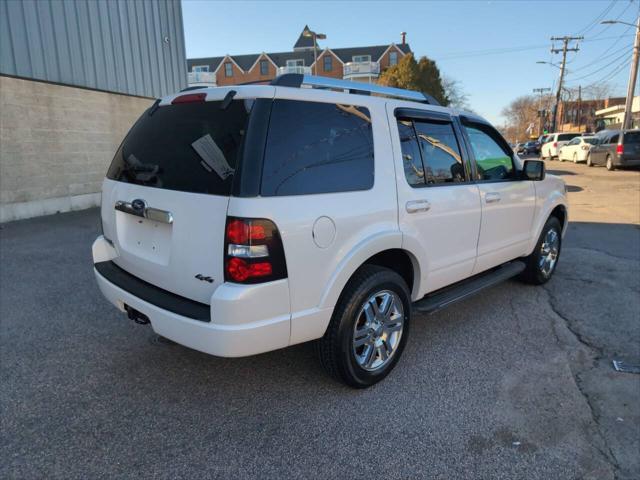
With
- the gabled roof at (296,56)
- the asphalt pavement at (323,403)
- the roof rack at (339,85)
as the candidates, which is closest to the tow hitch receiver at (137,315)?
the asphalt pavement at (323,403)

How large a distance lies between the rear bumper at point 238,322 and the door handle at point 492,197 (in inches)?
90.2

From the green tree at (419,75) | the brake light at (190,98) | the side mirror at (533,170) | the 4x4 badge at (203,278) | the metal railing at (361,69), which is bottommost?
the 4x4 badge at (203,278)

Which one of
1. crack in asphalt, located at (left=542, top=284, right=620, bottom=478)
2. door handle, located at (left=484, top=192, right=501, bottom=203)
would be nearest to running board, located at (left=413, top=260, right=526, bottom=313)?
crack in asphalt, located at (left=542, top=284, right=620, bottom=478)

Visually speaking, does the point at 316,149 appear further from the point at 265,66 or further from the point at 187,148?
the point at 265,66

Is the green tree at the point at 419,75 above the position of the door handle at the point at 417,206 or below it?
above

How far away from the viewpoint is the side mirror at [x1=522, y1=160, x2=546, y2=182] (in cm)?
436

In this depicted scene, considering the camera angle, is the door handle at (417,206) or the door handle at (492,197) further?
the door handle at (492,197)

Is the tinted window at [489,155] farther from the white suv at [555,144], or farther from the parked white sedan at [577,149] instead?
the white suv at [555,144]

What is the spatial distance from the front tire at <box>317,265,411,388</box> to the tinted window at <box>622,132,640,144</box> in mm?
20772

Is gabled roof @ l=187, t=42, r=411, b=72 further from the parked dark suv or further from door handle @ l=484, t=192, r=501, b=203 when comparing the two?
door handle @ l=484, t=192, r=501, b=203

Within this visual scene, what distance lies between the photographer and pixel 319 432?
2.59 meters

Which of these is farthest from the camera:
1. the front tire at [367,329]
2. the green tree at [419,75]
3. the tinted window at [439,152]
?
the green tree at [419,75]

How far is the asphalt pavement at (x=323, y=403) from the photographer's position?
2.35 m

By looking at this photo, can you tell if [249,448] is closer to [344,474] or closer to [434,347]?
[344,474]
